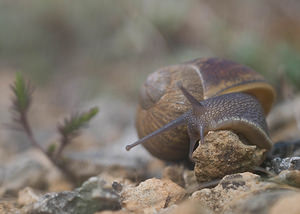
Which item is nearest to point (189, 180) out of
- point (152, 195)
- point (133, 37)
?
point (152, 195)

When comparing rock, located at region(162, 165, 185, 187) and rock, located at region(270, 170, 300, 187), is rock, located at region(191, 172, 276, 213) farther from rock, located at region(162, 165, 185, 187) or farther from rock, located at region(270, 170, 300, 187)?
rock, located at region(162, 165, 185, 187)

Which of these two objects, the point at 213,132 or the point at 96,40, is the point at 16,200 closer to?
the point at 213,132

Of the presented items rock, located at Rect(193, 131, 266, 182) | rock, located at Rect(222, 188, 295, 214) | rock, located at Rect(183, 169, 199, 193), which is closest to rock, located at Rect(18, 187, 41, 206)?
rock, located at Rect(183, 169, 199, 193)

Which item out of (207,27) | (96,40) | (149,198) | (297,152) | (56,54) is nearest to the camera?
(149,198)

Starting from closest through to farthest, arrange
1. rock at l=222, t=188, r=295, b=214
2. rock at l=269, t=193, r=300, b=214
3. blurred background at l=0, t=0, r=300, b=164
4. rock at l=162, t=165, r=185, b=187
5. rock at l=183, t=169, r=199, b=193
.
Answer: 1. rock at l=269, t=193, r=300, b=214
2. rock at l=222, t=188, r=295, b=214
3. rock at l=183, t=169, r=199, b=193
4. rock at l=162, t=165, r=185, b=187
5. blurred background at l=0, t=0, r=300, b=164

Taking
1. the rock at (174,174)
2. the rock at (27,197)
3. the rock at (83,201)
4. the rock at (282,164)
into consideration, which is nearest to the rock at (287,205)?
the rock at (282,164)

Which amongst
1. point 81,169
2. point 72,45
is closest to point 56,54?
point 72,45

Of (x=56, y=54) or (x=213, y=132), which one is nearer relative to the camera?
(x=213, y=132)
